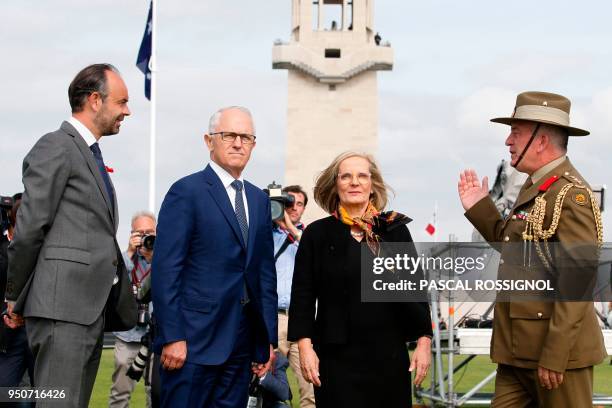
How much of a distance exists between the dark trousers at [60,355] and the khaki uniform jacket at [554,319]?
7.18 feet

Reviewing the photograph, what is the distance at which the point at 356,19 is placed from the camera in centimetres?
5550

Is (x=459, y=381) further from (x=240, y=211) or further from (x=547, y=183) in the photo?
(x=547, y=183)

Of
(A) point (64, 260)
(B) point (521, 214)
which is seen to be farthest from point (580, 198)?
(A) point (64, 260)

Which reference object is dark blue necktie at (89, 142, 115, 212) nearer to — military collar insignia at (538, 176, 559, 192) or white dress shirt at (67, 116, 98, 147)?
white dress shirt at (67, 116, 98, 147)

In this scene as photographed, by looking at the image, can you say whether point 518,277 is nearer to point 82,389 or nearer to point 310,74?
point 82,389

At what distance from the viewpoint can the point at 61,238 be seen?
515cm

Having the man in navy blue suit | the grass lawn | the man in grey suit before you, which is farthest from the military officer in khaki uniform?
the grass lawn

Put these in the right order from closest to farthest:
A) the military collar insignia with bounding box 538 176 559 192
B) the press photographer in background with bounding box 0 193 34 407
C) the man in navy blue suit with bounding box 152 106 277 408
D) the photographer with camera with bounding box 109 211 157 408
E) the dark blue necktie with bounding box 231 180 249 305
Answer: the military collar insignia with bounding box 538 176 559 192
the man in navy blue suit with bounding box 152 106 277 408
the dark blue necktie with bounding box 231 180 249 305
the press photographer in background with bounding box 0 193 34 407
the photographer with camera with bounding box 109 211 157 408

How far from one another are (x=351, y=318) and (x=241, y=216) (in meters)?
0.86

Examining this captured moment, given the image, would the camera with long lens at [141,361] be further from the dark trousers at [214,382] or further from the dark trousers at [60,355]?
the dark trousers at [60,355]

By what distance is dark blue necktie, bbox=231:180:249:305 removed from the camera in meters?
5.82

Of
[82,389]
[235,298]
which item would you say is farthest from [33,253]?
[235,298]

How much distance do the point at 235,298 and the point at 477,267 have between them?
1.77 meters

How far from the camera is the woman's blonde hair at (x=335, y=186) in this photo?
6.02 metres
